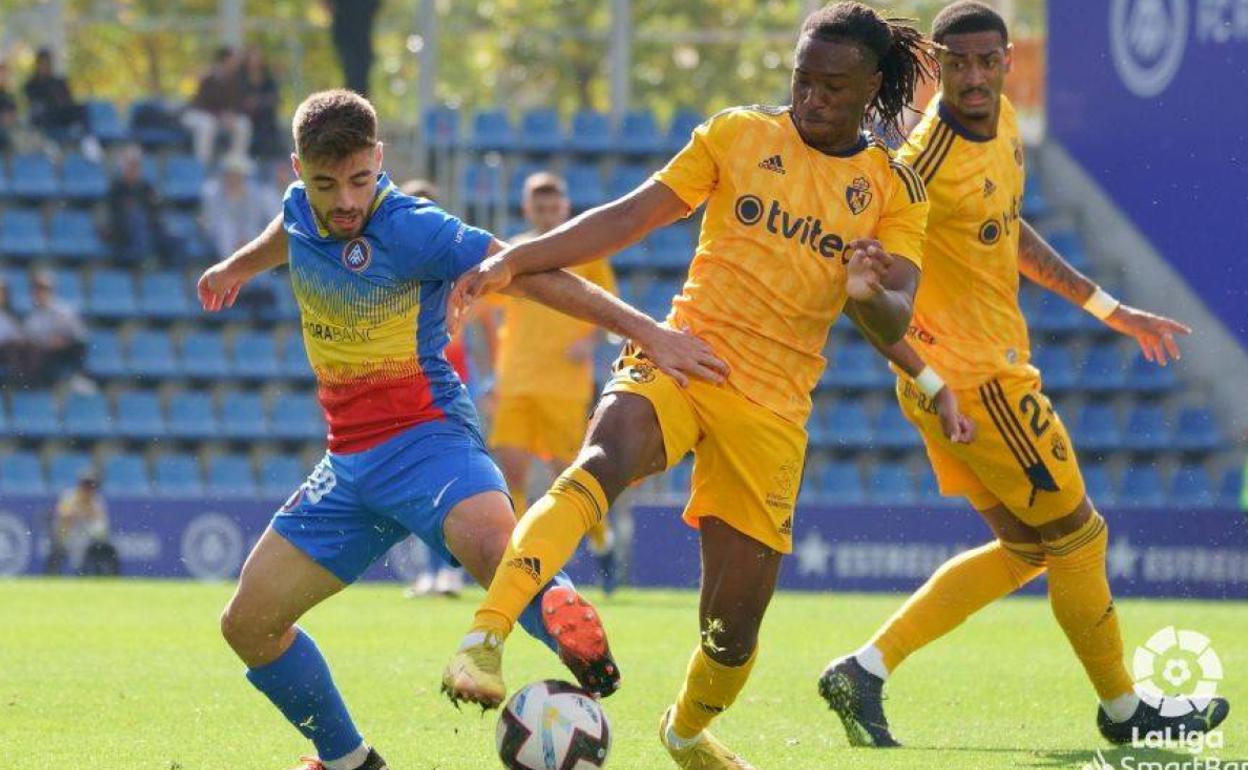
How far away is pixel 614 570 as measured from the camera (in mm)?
14578

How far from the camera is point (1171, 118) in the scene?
19.2 metres

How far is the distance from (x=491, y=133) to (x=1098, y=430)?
697 cm

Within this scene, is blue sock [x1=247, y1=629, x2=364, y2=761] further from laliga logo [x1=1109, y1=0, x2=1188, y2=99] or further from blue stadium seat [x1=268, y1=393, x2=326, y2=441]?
laliga logo [x1=1109, y1=0, x2=1188, y2=99]

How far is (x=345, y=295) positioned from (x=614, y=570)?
28.1ft

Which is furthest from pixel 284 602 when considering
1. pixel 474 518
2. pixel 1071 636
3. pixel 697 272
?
pixel 1071 636

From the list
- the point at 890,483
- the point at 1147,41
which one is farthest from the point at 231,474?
the point at 1147,41

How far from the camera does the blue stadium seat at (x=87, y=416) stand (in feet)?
64.0

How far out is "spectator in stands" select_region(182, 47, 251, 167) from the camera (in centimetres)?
2123

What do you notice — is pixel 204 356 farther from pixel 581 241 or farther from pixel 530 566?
pixel 530 566

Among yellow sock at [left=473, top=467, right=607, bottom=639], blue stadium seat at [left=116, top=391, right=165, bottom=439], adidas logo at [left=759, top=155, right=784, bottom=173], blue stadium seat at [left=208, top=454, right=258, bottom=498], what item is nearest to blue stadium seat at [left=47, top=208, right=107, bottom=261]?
blue stadium seat at [left=116, top=391, right=165, bottom=439]

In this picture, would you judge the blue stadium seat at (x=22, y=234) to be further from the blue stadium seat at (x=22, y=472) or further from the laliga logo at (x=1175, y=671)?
the laliga logo at (x=1175, y=671)

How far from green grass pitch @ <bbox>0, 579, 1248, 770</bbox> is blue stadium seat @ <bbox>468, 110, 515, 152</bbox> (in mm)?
8789

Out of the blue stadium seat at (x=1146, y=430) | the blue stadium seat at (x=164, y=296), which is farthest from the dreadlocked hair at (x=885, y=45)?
the blue stadium seat at (x=164, y=296)

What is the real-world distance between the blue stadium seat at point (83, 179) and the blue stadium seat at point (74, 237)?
0.19 metres
